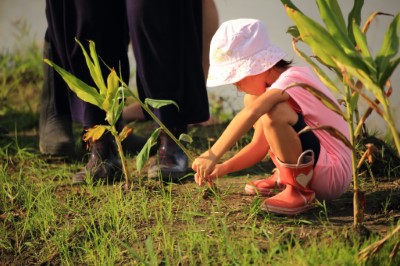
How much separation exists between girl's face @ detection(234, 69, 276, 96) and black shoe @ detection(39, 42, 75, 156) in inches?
47.5

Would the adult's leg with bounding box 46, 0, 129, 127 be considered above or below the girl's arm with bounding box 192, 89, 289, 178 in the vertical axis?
above

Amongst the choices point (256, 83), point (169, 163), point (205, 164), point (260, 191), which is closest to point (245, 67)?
point (256, 83)

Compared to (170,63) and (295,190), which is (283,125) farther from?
(170,63)

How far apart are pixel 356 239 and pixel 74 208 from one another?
3.68 ft

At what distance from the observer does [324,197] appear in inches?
109

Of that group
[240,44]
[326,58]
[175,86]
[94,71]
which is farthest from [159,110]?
[326,58]

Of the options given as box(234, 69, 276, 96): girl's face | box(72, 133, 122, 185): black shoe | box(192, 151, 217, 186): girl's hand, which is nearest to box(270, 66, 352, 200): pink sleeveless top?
box(234, 69, 276, 96): girl's face

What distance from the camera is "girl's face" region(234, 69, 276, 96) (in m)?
2.75

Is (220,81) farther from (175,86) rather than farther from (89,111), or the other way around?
(89,111)

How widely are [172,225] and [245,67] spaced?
1.93 feet

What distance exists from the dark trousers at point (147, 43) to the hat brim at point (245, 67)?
1.74ft

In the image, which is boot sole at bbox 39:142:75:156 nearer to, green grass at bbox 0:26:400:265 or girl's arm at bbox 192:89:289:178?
green grass at bbox 0:26:400:265

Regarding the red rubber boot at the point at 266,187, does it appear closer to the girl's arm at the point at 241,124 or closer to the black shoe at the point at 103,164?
the girl's arm at the point at 241,124

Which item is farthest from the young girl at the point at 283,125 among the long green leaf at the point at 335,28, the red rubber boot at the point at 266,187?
the long green leaf at the point at 335,28
